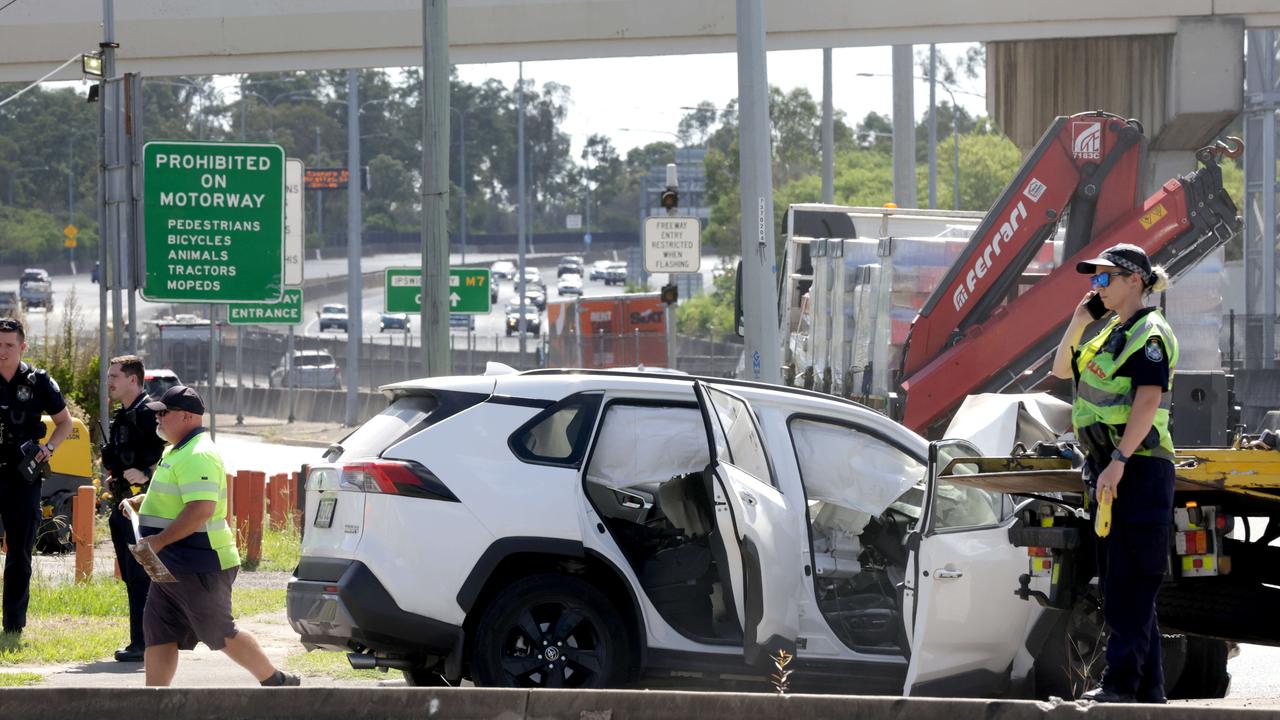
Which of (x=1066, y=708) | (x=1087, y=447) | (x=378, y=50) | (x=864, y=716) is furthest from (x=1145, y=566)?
(x=378, y=50)

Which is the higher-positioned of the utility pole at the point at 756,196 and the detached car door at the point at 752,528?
the utility pole at the point at 756,196

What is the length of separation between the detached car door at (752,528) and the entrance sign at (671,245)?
12.4 meters

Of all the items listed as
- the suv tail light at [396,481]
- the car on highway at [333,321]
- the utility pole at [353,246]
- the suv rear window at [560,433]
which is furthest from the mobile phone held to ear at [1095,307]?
the car on highway at [333,321]

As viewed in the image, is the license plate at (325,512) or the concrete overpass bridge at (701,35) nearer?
the license plate at (325,512)

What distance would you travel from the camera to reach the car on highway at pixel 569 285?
96188 mm

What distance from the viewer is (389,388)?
26.5ft

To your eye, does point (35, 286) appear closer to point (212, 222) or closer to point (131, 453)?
point (212, 222)

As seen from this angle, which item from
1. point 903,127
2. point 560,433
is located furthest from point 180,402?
point 903,127

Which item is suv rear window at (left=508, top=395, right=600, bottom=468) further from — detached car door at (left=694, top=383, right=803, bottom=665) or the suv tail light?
detached car door at (left=694, top=383, right=803, bottom=665)

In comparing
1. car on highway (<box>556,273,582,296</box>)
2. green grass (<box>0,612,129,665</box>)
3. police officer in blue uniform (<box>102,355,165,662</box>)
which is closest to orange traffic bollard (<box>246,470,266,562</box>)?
green grass (<box>0,612,129,665</box>)

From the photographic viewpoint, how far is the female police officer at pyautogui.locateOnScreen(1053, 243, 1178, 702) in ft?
20.5

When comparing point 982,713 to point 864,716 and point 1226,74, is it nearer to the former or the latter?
point 864,716

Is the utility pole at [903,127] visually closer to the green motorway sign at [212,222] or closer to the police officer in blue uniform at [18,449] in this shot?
the green motorway sign at [212,222]

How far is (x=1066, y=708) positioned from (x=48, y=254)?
108084 millimetres
